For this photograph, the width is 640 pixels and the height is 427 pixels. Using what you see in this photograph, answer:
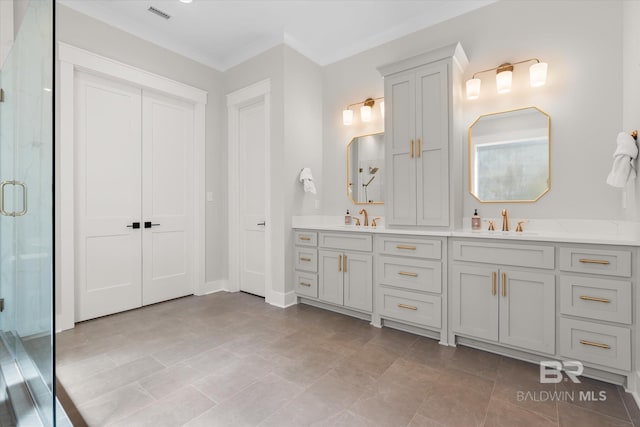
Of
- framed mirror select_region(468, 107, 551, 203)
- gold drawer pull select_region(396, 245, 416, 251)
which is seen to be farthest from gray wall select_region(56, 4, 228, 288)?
framed mirror select_region(468, 107, 551, 203)

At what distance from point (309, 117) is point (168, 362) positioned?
9.63 feet

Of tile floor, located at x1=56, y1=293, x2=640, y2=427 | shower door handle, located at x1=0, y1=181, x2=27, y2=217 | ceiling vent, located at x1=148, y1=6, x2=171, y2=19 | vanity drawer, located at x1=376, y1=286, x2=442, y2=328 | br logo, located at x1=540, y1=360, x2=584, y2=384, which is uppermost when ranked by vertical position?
ceiling vent, located at x1=148, y1=6, x2=171, y2=19

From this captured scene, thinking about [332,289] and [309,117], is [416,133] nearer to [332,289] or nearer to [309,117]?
[309,117]

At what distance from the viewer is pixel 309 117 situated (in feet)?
12.4

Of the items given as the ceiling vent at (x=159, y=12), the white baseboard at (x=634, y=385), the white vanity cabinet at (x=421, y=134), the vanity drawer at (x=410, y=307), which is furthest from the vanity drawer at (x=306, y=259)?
the ceiling vent at (x=159, y=12)

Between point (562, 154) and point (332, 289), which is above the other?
point (562, 154)

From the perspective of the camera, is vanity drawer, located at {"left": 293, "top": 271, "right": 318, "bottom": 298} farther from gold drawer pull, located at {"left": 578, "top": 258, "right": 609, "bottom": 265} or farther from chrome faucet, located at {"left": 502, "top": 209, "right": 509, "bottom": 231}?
gold drawer pull, located at {"left": 578, "top": 258, "right": 609, "bottom": 265}

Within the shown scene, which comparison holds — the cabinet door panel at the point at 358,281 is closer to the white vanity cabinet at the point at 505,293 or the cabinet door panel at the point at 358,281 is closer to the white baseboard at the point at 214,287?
the white vanity cabinet at the point at 505,293

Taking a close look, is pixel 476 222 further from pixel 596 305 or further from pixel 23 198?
pixel 23 198

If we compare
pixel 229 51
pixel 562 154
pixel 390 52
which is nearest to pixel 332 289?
pixel 562 154

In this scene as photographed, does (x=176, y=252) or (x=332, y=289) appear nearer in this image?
(x=332, y=289)

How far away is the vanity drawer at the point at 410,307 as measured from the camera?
250cm

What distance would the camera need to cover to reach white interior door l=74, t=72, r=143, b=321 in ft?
9.60

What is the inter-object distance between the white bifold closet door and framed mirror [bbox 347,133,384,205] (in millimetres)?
2046
